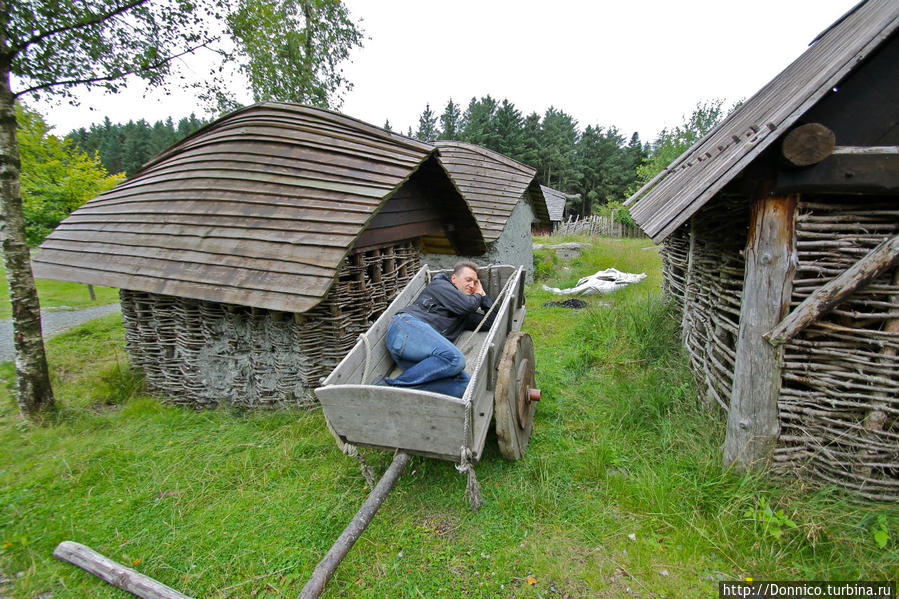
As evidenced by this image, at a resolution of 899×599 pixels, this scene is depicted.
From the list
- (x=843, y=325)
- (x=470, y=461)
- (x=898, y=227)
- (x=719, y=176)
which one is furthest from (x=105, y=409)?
(x=898, y=227)

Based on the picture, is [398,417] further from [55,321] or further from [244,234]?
[55,321]

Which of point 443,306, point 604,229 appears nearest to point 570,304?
point 443,306

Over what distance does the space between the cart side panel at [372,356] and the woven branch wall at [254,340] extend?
1.00 metres

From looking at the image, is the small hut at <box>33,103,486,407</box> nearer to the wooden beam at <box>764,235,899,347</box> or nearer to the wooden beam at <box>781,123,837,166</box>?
the wooden beam at <box>781,123,837,166</box>

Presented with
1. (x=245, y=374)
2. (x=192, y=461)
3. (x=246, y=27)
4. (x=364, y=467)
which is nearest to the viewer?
(x=364, y=467)

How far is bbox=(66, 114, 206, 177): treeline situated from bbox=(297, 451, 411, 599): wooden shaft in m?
55.6

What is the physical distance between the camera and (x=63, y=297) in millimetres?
14875

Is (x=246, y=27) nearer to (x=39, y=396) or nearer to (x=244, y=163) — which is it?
(x=244, y=163)

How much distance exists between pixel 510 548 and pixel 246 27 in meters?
8.56

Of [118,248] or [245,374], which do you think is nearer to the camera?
[245,374]

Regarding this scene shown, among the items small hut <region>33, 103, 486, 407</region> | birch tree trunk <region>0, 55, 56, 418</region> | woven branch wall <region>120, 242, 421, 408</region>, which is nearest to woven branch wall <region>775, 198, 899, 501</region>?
small hut <region>33, 103, 486, 407</region>

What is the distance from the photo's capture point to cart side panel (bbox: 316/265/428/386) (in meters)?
3.04

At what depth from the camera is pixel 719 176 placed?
2670 mm

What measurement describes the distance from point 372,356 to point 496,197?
855 centimetres
